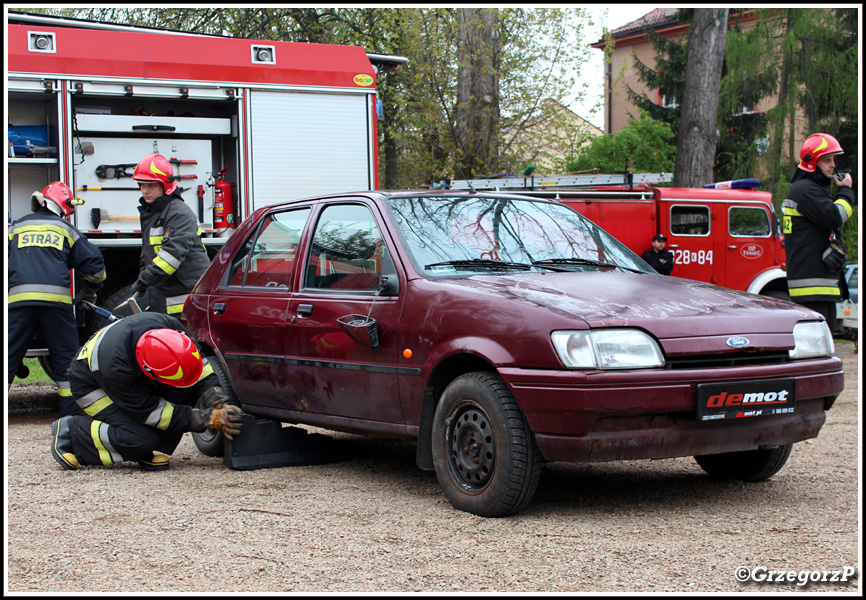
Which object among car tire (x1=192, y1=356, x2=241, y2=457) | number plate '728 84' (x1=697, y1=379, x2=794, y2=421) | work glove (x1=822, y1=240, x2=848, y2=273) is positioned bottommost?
car tire (x1=192, y1=356, x2=241, y2=457)

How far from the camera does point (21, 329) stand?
282 inches

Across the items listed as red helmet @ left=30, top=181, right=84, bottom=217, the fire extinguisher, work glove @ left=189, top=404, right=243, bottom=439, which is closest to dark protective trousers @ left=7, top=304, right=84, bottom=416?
red helmet @ left=30, top=181, right=84, bottom=217

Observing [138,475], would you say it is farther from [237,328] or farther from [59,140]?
[59,140]

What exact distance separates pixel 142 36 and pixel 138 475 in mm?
5263

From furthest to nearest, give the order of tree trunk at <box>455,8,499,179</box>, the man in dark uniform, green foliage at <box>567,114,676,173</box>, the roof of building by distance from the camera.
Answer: the roof of building, green foliage at <box>567,114,676,173</box>, tree trunk at <box>455,8,499,179</box>, the man in dark uniform

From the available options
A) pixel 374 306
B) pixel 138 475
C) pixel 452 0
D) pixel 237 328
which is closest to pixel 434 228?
pixel 374 306

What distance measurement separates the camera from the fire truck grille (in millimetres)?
3992

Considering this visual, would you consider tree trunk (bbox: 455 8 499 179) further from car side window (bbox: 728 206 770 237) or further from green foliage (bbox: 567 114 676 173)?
green foliage (bbox: 567 114 676 173)

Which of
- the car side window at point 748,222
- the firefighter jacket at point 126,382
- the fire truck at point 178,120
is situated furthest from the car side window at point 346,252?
the car side window at point 748,222

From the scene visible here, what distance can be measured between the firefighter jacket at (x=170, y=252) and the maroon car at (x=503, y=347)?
173 cm

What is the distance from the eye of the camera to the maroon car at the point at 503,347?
3910mm

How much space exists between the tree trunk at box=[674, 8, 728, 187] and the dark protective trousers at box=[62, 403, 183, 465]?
39.8ft

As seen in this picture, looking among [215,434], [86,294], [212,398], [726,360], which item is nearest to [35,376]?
[86,294]

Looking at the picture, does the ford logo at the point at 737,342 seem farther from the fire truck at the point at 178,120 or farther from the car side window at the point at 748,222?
the car side window at the point at 748,222
